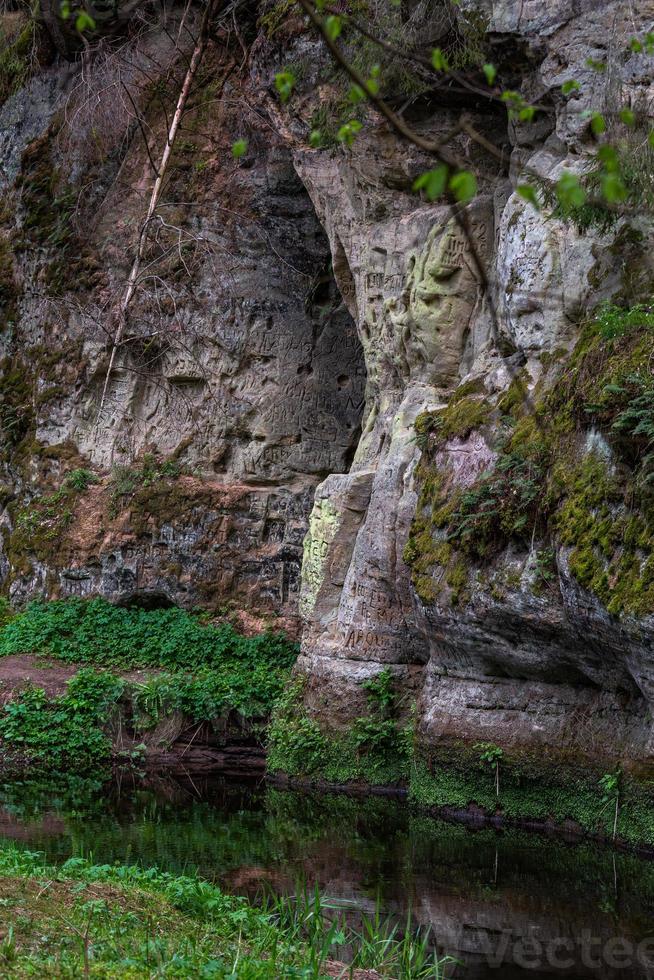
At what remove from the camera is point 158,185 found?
59.5 ft

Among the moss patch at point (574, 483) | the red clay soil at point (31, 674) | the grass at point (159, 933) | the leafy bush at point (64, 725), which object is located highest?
the moss patch at point (574, 483)

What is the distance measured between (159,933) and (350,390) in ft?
43.4

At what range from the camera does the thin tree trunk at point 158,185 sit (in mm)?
18141

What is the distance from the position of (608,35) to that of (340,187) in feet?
15.9

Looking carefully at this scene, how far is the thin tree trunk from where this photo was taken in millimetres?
18141

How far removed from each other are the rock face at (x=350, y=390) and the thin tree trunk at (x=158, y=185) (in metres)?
0.36

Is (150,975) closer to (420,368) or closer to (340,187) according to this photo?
(420,368)

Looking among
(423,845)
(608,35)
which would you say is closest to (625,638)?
(423,845)

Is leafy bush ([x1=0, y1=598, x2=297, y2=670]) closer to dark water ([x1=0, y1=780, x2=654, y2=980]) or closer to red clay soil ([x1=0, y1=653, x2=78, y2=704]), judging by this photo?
red clay soil ([x1=0, y1=653, x2=78, y2=704])

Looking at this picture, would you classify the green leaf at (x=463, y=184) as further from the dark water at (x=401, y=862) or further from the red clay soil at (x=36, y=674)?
the red clay soil at (x=36, y=674)

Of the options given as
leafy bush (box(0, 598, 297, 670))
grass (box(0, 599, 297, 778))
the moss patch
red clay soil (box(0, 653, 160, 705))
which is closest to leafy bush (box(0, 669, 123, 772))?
grass (box(0, 599, 297, 778))

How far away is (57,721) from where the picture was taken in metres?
14.7

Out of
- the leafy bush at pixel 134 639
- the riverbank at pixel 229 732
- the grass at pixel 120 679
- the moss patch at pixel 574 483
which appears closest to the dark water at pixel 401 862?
the riverbank at pixel 229 732

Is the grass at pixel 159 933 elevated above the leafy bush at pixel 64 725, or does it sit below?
above
